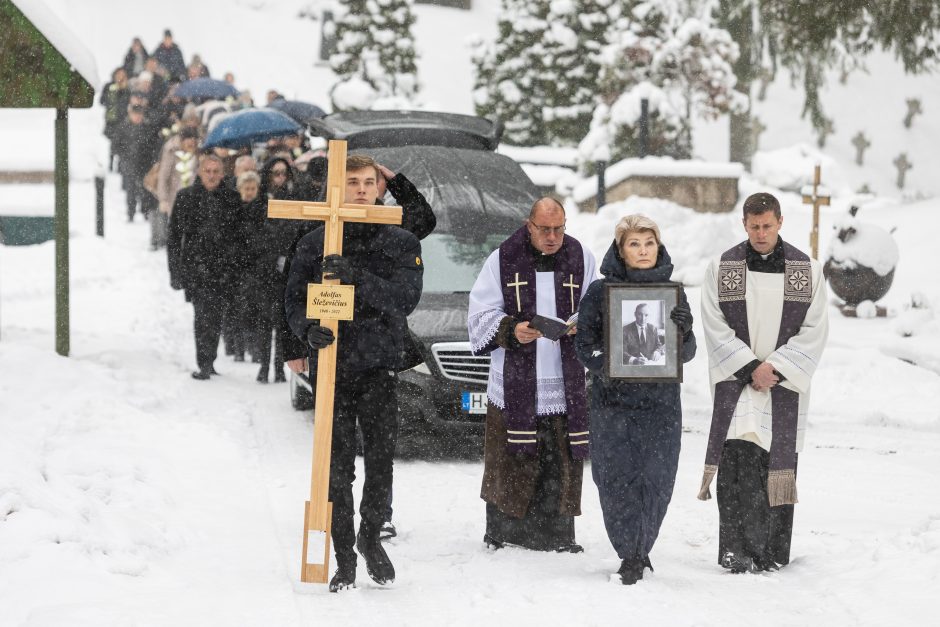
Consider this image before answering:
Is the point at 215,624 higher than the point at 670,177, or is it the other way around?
the point at 670,177

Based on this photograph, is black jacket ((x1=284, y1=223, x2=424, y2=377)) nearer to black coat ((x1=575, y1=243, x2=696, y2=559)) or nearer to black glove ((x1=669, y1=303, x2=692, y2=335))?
black coat ((x1=575, y1=243, x2=696, y2=559))

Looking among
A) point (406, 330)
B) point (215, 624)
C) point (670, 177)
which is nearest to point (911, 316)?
point (670, 177)

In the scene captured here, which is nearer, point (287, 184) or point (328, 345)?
point (328, 345)

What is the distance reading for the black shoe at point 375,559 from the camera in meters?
6.66

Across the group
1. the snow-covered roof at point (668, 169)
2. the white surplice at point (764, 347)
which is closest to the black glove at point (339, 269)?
the white surplice at point (764, 347)

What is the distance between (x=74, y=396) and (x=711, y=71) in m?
16.1

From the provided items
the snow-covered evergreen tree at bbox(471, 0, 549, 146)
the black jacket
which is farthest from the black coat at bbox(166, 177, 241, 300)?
the snow-covered evergreen tree at bbox(471, 0, 549, 146)

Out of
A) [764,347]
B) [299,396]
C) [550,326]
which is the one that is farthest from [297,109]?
[764,347]

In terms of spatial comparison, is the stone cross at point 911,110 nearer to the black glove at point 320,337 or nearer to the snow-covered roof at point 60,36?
the snow-covered roof at point 60,36

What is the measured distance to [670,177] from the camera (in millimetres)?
21797

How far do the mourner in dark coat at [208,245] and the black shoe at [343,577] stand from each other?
6885mm

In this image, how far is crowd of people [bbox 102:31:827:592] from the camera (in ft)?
21.9

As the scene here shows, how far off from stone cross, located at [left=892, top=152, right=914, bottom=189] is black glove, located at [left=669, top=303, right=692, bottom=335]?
115 feet

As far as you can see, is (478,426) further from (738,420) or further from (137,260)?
(137,260)
